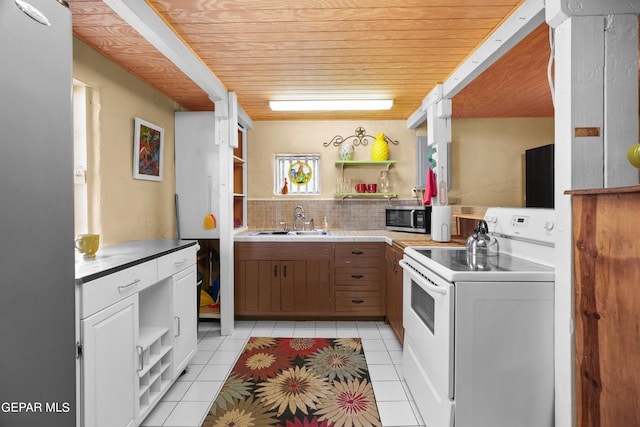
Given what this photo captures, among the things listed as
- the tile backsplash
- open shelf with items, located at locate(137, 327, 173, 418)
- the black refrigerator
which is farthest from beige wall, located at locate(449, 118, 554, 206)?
open shelf with items, located at locate(137, 327, 173, 418)

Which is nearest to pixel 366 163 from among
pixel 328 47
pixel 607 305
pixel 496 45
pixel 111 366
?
pixel 328 47

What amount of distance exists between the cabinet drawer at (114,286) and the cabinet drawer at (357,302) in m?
1.91

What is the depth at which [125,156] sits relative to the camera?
8.60 feet

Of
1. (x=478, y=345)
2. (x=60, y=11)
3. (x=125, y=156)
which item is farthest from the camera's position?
(x=125, y=156)

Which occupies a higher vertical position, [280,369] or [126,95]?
[126,95]

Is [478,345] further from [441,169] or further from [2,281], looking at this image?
[441,169]

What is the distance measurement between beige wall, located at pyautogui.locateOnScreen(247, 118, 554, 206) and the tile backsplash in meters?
0.10

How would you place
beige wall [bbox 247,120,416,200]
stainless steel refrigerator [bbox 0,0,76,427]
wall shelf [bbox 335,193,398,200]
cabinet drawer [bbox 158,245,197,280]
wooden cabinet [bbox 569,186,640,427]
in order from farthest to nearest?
1. beige wall [bbox 247,120,416,200]
2. wall shelf [bbox 335,193,398,200]
3. cabinet drawer [bbox 158,245,197,280]
4. wooden cabinet [bbox 569,186,640,427]
5. stainless steel refrigerator [bbox 0,0,76,427]

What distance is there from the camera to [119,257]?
1.83m

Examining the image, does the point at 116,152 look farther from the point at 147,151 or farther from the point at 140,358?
the point at 140,358

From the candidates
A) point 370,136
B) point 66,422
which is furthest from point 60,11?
point 370,136

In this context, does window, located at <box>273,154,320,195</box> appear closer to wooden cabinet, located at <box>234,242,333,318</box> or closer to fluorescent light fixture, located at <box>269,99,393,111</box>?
fluorescent light fixture, located at <box>269,99,393,111</box>

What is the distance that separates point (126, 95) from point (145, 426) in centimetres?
229

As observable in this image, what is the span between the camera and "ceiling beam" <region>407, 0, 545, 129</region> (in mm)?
1693
